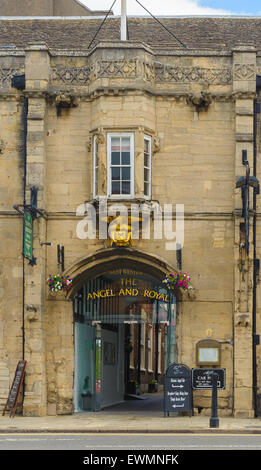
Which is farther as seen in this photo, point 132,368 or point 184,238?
point 132,368

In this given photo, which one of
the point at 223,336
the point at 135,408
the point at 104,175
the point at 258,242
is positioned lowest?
the point at 135,408

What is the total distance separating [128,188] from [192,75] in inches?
141

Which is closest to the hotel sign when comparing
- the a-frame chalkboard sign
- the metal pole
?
the a-frame chalkboard sign

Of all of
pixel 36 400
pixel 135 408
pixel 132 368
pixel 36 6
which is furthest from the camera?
pixel 132 368

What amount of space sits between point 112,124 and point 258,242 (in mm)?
4967

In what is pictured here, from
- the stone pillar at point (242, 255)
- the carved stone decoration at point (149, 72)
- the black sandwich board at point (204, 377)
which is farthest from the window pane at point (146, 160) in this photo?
the black sandwich board at point (204, 377)

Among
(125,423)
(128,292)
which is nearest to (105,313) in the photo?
(128,292)

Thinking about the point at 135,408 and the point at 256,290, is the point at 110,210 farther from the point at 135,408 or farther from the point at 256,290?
the point at 135,408

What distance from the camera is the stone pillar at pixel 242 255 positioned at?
25.1 meters

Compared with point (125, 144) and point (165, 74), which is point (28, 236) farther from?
point (165, 74)

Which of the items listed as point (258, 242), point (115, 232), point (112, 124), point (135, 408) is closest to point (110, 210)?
point (115, 232)

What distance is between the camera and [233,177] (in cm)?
2614

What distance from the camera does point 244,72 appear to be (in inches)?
1028

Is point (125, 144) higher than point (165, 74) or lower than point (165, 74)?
lower
